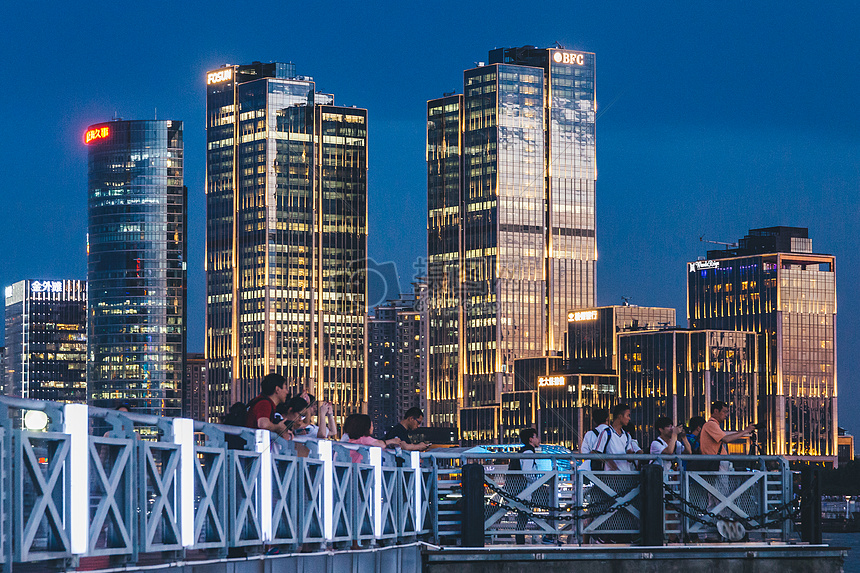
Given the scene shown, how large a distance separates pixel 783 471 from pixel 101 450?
545 inches

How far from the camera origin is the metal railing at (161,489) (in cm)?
1028

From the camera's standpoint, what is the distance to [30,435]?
1022 centimetres

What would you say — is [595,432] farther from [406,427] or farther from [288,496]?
[288,496]

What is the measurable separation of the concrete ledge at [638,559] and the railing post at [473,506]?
376 millimetres

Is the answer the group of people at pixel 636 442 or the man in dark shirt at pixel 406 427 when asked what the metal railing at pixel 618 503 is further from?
the man in dark shirt at pixel 406 427

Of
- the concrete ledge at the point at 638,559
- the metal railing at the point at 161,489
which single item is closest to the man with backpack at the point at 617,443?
the concrete ledge at the point at 638,559

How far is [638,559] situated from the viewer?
2123cm

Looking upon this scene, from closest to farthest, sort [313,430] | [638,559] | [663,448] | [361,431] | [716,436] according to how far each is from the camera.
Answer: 1. [361,431]
2. [313,430]
3. [638,559]
4. [716,436]
5. [663,448]

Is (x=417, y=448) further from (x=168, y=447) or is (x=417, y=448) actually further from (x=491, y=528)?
(x=168, y=447)

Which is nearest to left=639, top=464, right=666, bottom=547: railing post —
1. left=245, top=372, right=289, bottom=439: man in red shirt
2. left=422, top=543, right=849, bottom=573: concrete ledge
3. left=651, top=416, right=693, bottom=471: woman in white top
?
left=651, top=416, right=693, bottom=471: woman in white top

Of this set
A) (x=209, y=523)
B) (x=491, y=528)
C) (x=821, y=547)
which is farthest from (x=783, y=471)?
(x=209, y=523)

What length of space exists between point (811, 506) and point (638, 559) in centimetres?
313

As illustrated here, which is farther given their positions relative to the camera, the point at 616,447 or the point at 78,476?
the point at 616,447

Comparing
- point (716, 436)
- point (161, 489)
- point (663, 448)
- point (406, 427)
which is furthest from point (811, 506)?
point (161, 489)
